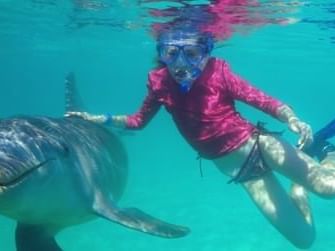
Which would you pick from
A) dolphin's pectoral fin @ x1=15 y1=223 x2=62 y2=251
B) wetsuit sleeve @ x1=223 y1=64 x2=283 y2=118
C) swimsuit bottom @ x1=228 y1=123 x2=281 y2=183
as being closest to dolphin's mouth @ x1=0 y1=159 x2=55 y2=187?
dolphin's pectoral fin @ x1=15 y1=223 x2=62 y2=251

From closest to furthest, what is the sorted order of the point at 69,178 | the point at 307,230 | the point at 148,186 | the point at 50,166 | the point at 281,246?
the point at 50,166 → the point at 69,178 → the point at 307,230 → the point at 281,246 → the point at 148,186

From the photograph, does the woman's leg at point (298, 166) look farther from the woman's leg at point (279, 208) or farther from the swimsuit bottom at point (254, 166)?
the woman's leg at point (279, 208)

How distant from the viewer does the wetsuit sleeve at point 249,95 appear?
776 centimetres

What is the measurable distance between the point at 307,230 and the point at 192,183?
15520mm

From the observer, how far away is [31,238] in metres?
6.68

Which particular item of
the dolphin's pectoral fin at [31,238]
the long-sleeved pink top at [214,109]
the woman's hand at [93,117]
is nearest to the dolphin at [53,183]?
the dolphin's pectoral fin at [31,238]

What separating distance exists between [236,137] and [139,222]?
264 cm

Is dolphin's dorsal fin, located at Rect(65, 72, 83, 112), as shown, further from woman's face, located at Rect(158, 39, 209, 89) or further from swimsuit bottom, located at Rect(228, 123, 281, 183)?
swimsuit bottom, located at Rect(228, 123, 281, 183)

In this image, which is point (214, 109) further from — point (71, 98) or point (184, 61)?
point (71, 98)

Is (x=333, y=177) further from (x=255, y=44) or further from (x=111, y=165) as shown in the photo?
(x=255, y=44)

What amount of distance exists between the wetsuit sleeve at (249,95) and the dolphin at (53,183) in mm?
2422

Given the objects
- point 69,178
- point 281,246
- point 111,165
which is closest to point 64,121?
point 111,165

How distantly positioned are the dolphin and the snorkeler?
1608 millimetres

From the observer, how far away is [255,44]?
99.8ft
